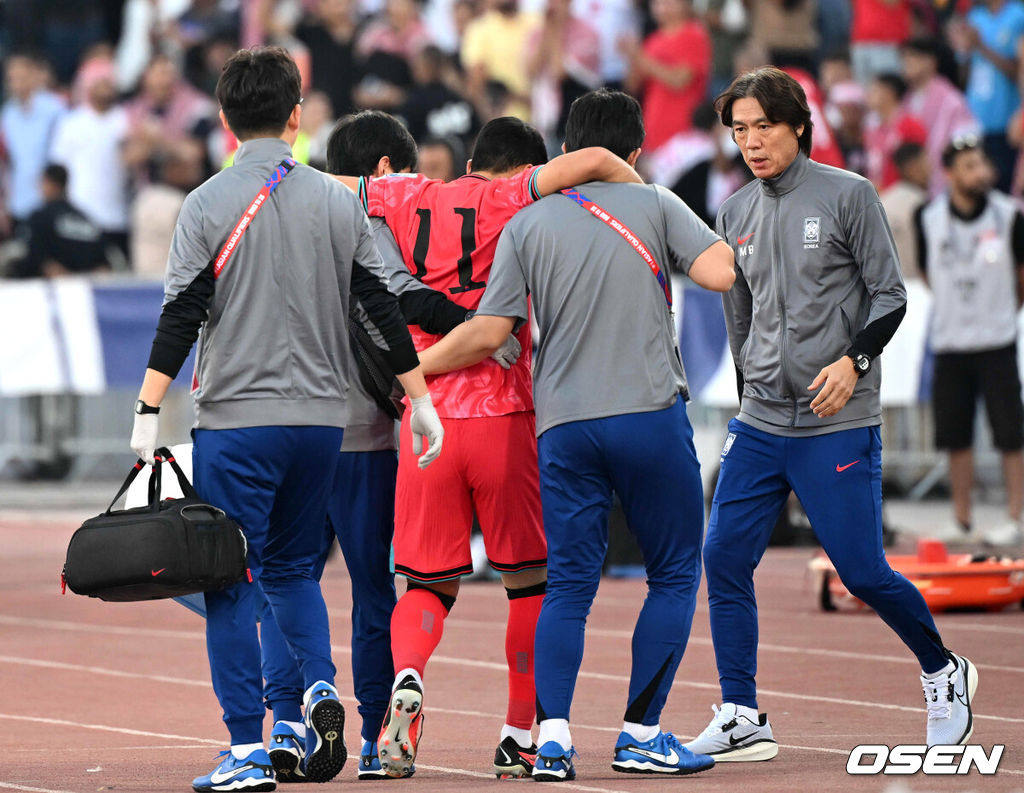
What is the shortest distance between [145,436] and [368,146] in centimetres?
161

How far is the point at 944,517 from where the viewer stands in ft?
49.2

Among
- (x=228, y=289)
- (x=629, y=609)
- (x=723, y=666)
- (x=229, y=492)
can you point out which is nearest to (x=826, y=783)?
(x=723, y=666)

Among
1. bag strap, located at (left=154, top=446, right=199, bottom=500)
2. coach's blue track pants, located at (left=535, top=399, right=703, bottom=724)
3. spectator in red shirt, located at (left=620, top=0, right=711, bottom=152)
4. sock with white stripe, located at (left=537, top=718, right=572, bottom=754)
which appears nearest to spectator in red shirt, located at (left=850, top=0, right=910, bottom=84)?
spectator in red shirt, located at (left=620, top=0, right=711, bottom=152)

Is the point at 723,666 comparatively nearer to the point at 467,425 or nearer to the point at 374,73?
the point at 467,425

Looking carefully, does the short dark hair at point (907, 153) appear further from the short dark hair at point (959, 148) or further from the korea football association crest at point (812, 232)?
the korea football association crest at point (812, 232)

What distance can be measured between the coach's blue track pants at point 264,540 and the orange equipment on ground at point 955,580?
15.9 ft

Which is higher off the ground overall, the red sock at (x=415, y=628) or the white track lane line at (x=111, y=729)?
the red sock at (x=415, y=628)

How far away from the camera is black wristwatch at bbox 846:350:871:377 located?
613cm

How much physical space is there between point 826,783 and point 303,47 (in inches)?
639

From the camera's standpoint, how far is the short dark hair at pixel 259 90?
575 centimetres

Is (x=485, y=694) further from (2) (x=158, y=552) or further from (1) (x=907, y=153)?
(1) (x=907, y=153)

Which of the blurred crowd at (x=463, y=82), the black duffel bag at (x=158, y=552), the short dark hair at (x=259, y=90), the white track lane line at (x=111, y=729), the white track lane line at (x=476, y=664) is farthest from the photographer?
the blurred crowd at (x=463, y=82)

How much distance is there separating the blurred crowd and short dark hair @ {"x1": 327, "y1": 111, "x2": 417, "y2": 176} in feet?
29.6

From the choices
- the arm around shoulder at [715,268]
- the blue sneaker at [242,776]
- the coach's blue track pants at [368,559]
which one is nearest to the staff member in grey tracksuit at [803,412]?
the arm around shoulder at [715,268]
